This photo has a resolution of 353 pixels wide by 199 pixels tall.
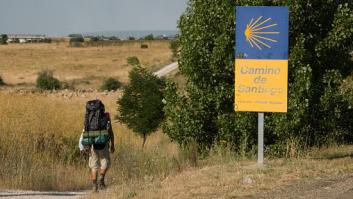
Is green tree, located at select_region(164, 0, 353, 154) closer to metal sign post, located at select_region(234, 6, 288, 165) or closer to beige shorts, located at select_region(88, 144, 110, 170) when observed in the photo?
metal sign post, located at select_region(234, 6, 288, 165)

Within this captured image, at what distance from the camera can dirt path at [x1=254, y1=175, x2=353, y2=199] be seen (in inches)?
366

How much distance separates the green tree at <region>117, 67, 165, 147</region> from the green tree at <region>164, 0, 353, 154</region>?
12476mm

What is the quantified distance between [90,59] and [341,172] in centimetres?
10376

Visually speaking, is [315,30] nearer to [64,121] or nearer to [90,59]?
[64,121]

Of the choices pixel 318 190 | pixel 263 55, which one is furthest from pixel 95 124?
pixel 318 190

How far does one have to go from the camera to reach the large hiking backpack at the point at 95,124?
11.9 m

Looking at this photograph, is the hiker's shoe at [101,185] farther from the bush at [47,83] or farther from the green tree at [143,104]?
the bush at [47,83]

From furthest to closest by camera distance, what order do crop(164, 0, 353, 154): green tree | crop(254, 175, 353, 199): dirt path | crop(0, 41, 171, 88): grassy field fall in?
crop(0, 41, 171, 88): grassy field < crop(164, 0, 353, 154): green tree < crop(254, 175, 353, 199): dirt path

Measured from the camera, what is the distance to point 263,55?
37.2 feet

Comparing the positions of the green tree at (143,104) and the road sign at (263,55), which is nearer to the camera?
the road sign at (263,55)

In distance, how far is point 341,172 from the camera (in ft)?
36.3

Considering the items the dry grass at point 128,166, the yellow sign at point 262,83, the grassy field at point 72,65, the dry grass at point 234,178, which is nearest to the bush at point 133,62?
the grassy field at point 72,65

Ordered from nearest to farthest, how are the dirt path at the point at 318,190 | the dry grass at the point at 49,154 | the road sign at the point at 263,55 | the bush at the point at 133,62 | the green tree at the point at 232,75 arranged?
the dirt path at the point at 318,190 → the road sign at the point at 263,55 → the dry grass at the point at 49,154 → the green tree at the point at 232,75 → the bush at the point at 133,62

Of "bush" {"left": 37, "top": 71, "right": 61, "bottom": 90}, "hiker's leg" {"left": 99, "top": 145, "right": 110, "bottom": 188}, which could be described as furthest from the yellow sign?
"bush" {"left": 37, "top": 71, "right": 61, "bottom": 90}
